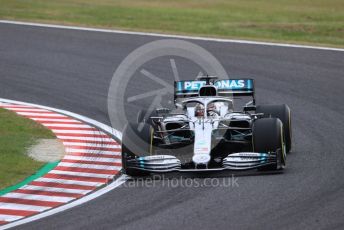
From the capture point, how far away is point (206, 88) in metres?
16.2

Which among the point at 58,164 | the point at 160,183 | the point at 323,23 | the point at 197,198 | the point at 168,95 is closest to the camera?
the point at 197,198

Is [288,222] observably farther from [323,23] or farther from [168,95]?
[323,23]

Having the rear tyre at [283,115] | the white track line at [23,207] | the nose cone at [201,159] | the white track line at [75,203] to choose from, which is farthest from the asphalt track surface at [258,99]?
the white track line at [23,207]

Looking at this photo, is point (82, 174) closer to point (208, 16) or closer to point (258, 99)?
point (258, 99)

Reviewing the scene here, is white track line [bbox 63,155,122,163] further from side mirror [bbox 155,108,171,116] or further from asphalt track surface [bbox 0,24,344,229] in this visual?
asphalt track surface [bbox 0,24,344,229]

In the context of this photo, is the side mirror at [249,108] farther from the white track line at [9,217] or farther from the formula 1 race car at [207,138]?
the white track line at [9,217]

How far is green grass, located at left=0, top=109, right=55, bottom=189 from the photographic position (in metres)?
15.1

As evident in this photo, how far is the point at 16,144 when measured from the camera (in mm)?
17359

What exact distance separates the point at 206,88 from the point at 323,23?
15959 mm

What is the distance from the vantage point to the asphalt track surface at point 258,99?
39.4ft

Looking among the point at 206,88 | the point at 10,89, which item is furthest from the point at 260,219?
the point at 10,89

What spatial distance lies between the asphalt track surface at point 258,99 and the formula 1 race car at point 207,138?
0.36 m
